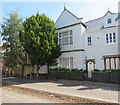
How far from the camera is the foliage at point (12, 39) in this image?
21391 mm

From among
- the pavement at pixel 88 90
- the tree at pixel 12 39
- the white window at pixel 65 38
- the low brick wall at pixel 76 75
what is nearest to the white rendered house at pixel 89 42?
the white window at pixel 65 38

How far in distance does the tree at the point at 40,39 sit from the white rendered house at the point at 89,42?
93.0 inches

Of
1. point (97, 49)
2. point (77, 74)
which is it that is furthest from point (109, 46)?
point (77, 74)

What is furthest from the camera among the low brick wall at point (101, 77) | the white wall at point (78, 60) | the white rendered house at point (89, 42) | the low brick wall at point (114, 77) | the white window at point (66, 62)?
the white window at point (66, 62)

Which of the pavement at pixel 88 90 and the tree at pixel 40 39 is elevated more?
the tree at pixel 40 39

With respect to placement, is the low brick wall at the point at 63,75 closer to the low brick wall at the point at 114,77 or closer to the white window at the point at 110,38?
the low brick wall at the point at 114,77

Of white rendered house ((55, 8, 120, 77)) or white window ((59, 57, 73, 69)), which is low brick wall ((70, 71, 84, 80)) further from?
white window ((59, 57, 73, 69))

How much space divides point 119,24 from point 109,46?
3023mm

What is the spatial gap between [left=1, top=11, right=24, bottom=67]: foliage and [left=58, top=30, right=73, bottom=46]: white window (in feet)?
24.5

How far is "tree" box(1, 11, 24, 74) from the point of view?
21.4 meters

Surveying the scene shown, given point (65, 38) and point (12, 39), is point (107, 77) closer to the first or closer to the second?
point (65, 38)

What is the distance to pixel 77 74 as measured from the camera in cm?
1585

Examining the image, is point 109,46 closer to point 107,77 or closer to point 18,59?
point 107,77

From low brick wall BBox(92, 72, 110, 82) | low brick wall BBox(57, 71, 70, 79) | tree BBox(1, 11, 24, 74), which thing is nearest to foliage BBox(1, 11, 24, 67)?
tree BBox(1, 11, 24, 74)
